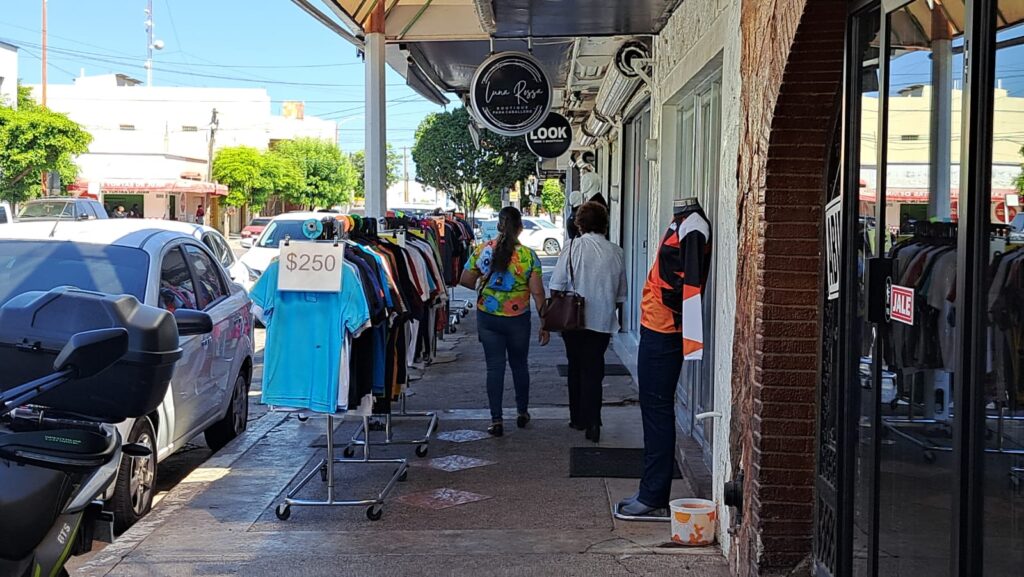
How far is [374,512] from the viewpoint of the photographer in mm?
6559

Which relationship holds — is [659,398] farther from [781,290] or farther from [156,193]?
[156,193]

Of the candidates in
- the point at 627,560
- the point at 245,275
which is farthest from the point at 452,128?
the point at 627,560

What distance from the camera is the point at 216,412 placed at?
8.25 meters

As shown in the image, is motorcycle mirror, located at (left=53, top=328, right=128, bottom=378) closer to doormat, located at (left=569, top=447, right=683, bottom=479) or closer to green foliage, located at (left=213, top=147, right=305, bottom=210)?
doormat, located at (left=569, top=447, right=683, bottom=479)

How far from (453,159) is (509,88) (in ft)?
136

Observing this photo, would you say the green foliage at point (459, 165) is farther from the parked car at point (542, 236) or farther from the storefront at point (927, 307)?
the storefront at point (927, 307)

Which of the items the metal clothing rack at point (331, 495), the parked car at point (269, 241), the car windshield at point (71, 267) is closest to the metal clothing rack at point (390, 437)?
the metal clothing rack at point (331, 495)

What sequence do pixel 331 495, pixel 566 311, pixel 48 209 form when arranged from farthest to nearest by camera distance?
pixel 48 209 → pixel 566 311 → pixel 331 495

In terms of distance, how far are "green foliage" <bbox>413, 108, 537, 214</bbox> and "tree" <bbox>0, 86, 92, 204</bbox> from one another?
1704 centimetres

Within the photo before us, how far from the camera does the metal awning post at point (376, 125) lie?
11.2 metres

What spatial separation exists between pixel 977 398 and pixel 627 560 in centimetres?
317

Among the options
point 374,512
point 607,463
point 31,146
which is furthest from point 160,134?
point 374,512

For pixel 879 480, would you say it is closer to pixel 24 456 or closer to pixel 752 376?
pixel 752 376

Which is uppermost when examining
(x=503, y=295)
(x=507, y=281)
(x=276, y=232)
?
(x=276, y=232)
